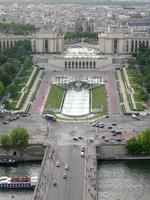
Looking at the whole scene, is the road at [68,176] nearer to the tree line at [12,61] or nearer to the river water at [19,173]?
the river water at [19,173]

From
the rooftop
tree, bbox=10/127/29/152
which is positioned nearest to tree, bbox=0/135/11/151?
tree, bbox=10/127/29/152

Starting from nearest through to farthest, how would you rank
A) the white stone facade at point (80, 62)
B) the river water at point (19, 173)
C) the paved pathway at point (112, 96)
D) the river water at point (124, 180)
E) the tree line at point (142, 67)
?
the river water at point (124, 180), the river water at point (19, 173), the paved pathway at point (112, 96), the tree line at point (142, 67), the white stone facade at point (80, 62)

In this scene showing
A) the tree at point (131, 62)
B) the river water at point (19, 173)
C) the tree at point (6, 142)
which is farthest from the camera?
the tree at point (131, 62)

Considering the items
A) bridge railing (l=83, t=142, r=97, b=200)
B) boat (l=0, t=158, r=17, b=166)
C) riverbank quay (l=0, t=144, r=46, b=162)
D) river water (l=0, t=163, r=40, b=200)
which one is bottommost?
river water (l=0, t=163, r=40, b=200)

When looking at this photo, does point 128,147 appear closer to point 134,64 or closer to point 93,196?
point 93,196

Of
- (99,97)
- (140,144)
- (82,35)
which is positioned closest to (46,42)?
(82,35)

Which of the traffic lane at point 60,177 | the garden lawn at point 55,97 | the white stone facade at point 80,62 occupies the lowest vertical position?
the traffic lane at point 60,177

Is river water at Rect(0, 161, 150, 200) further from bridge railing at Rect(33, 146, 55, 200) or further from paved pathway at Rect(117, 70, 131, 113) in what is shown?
paved pathway at Rect(117, 70, 131, 113)

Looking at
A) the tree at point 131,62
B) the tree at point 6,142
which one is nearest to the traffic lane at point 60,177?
the tree at point 6,142
